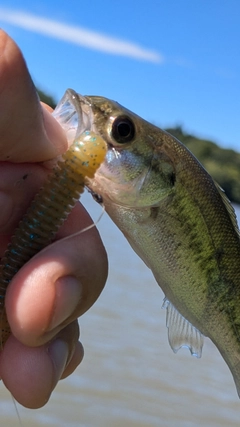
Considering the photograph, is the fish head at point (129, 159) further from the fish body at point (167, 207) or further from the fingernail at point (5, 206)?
the fingernail at point (5, 206)

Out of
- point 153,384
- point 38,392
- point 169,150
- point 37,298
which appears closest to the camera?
point 37,298

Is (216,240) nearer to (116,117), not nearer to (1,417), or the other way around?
(116,117)

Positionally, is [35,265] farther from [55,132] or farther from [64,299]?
[55,132]

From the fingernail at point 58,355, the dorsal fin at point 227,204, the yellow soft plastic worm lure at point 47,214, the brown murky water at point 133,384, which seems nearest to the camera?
the yellow soft plastic worm lure at point 47,214

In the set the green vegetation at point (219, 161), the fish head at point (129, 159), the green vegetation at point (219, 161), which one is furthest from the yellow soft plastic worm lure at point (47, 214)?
the green vegetation at point (219, 161)

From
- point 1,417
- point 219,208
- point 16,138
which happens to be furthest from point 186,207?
point 1,417

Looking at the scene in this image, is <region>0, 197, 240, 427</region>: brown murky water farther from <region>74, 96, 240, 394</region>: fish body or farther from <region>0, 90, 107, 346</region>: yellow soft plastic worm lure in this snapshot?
<region>0, 90, 107, 346</region>: yellow soft plastic worm lure
